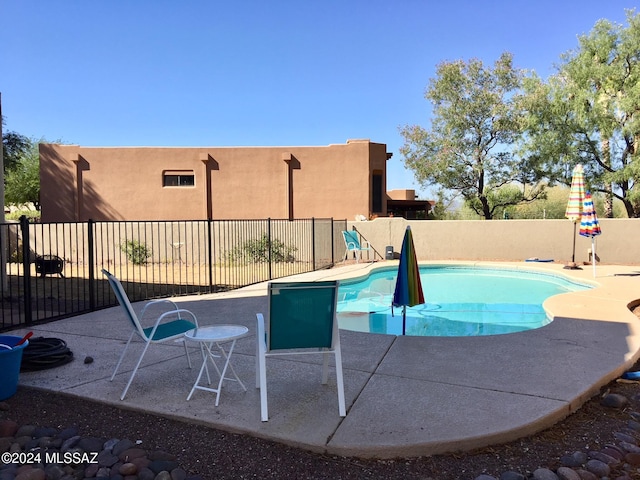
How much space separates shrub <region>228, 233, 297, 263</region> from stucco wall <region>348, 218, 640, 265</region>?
2.68 m

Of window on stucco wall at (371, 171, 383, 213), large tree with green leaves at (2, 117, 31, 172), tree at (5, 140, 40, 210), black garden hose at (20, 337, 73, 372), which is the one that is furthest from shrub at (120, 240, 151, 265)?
tree at (5, 140, 40, 210)

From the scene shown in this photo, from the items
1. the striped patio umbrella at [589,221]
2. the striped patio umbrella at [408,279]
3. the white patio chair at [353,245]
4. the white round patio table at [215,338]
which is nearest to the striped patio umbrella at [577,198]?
the striped patio umbrella at [589,221]

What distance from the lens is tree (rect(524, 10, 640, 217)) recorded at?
17.6m

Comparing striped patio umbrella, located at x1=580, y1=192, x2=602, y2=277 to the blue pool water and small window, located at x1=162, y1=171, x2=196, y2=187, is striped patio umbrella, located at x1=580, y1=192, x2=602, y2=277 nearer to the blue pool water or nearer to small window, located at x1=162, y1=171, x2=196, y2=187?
the blue pool water

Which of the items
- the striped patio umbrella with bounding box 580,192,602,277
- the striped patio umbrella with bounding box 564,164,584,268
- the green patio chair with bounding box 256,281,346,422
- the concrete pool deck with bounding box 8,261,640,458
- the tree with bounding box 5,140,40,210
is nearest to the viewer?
the concrete pool deck with bounding box 8,261,640,458

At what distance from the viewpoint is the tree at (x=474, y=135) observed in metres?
20.2

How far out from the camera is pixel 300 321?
317cm

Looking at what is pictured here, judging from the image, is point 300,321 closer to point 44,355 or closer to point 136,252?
point 44,355

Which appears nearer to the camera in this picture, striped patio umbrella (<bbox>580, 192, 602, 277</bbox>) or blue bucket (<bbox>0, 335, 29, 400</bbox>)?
blue bucket (<bbox>0, 335, 29, 400</bbox>)

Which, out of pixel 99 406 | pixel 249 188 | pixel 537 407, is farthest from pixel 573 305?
pixel 249 188

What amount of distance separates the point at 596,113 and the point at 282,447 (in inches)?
789

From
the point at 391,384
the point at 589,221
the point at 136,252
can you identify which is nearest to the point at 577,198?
the point at 589,221

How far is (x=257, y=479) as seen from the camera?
2432mm

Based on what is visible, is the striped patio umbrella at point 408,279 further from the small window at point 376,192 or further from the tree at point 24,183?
the tree at point 24,183
